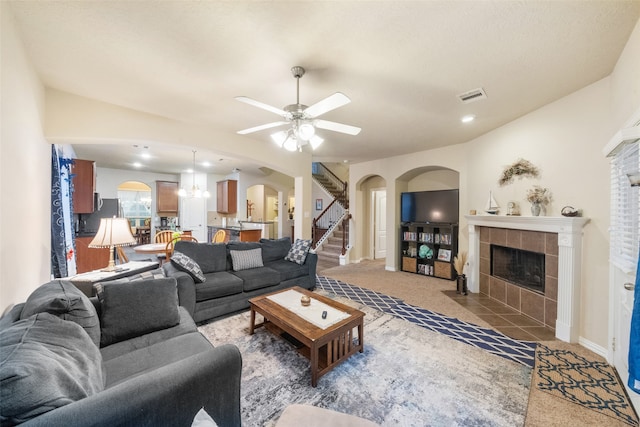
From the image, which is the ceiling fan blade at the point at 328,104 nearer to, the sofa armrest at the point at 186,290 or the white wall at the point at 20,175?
the white wall at the point at 20,175

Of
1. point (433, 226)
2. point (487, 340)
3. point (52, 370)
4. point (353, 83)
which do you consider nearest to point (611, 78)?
point (353, 83)

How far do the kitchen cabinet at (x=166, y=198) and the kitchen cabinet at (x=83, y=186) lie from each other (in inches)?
137

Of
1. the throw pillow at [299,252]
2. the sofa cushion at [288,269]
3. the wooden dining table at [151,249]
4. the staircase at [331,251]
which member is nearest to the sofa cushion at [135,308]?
the sofa cushion at [288,269]

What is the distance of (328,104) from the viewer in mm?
1919

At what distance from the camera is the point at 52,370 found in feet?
3.06

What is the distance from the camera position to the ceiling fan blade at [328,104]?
1.79m

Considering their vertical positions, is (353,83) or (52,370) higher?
(353,83)

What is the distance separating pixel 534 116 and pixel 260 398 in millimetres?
4303

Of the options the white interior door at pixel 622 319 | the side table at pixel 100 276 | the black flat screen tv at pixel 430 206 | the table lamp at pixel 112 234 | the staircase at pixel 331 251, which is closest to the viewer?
the white interior door at pixel 622 319

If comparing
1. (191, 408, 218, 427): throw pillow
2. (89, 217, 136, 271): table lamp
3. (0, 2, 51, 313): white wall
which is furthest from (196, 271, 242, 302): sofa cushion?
(191, 408, 218, 427): throw pillow

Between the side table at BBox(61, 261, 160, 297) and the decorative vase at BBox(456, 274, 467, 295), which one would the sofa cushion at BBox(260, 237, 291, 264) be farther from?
the decorative vase at BBox(456, 274, 467, 295)

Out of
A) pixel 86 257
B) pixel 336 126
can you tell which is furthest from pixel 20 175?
pixel 86 257

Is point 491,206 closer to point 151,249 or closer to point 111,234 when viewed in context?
point 111,234

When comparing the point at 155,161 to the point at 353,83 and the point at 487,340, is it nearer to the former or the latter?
the point at 353,83
